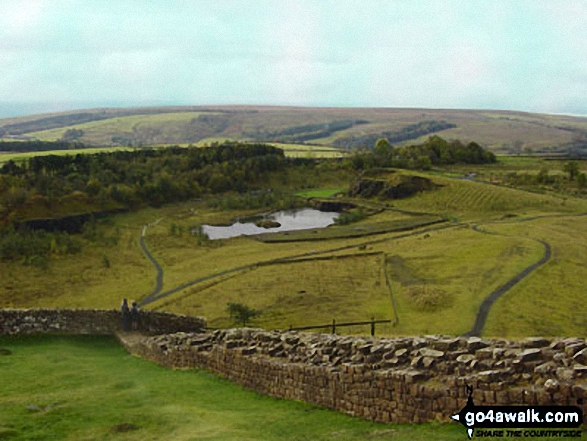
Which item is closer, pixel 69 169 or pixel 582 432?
pixel 582 432

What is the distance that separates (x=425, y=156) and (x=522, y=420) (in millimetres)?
111222

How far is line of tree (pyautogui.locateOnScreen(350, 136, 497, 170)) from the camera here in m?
116

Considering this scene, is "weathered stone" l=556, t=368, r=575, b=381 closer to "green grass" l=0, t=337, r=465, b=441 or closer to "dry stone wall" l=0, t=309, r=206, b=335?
"green grass" l=0, t=337, r=465, b=441

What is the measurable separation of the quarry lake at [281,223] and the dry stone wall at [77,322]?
44.1 meters

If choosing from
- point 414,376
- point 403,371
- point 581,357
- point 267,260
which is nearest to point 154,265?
point 267,260

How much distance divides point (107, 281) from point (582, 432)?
42.8m

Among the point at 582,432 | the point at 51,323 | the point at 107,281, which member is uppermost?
the point at 582,432

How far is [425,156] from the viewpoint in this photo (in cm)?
11762

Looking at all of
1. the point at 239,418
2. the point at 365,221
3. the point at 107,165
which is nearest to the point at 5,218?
the point at 107,165

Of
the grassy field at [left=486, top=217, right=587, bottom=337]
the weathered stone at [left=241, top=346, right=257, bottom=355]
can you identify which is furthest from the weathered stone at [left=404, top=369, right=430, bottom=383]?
the grassy field at [left=486, top=217, right=587, bottom=337]

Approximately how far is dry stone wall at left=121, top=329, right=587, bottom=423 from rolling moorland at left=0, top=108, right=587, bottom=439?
575 mm

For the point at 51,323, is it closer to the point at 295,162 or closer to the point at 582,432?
the point at 582,432

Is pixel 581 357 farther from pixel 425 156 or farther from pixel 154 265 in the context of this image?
pixel 425 156

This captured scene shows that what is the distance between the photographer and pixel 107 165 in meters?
93.8
